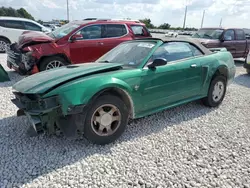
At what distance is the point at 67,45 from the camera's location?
589 centimetres

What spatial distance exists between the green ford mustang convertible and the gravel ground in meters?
0.31

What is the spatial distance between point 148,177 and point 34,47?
4.76 m

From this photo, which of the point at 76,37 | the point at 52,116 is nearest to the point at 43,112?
the point at 52,116

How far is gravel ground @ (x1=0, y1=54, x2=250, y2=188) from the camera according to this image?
2.29 m

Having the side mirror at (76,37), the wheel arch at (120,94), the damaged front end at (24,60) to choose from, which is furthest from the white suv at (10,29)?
the wheel arch at (120,94)

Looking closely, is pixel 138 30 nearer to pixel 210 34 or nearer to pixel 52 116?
pixel 210 34

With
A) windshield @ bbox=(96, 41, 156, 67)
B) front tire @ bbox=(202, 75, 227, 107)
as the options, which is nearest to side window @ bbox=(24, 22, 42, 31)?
windshield @ bbox=(96, 41, 156, 67)

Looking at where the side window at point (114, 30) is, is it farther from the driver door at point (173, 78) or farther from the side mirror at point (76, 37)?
the driver door at point (173, 78)

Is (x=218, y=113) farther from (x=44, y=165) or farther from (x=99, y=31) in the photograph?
(x=99, y=31)

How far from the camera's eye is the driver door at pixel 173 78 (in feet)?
10.5

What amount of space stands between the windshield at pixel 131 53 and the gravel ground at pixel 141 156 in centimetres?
109

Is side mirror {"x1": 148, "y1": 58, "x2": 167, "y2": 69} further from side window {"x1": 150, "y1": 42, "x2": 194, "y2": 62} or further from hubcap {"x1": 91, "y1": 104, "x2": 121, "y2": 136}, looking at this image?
hubcap {"x1": 91, "y1": 104, "x2": 121, "y2": 136}

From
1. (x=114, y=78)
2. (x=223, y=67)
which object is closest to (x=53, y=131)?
(x=114, y=78)

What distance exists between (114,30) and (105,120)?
4.57 m
